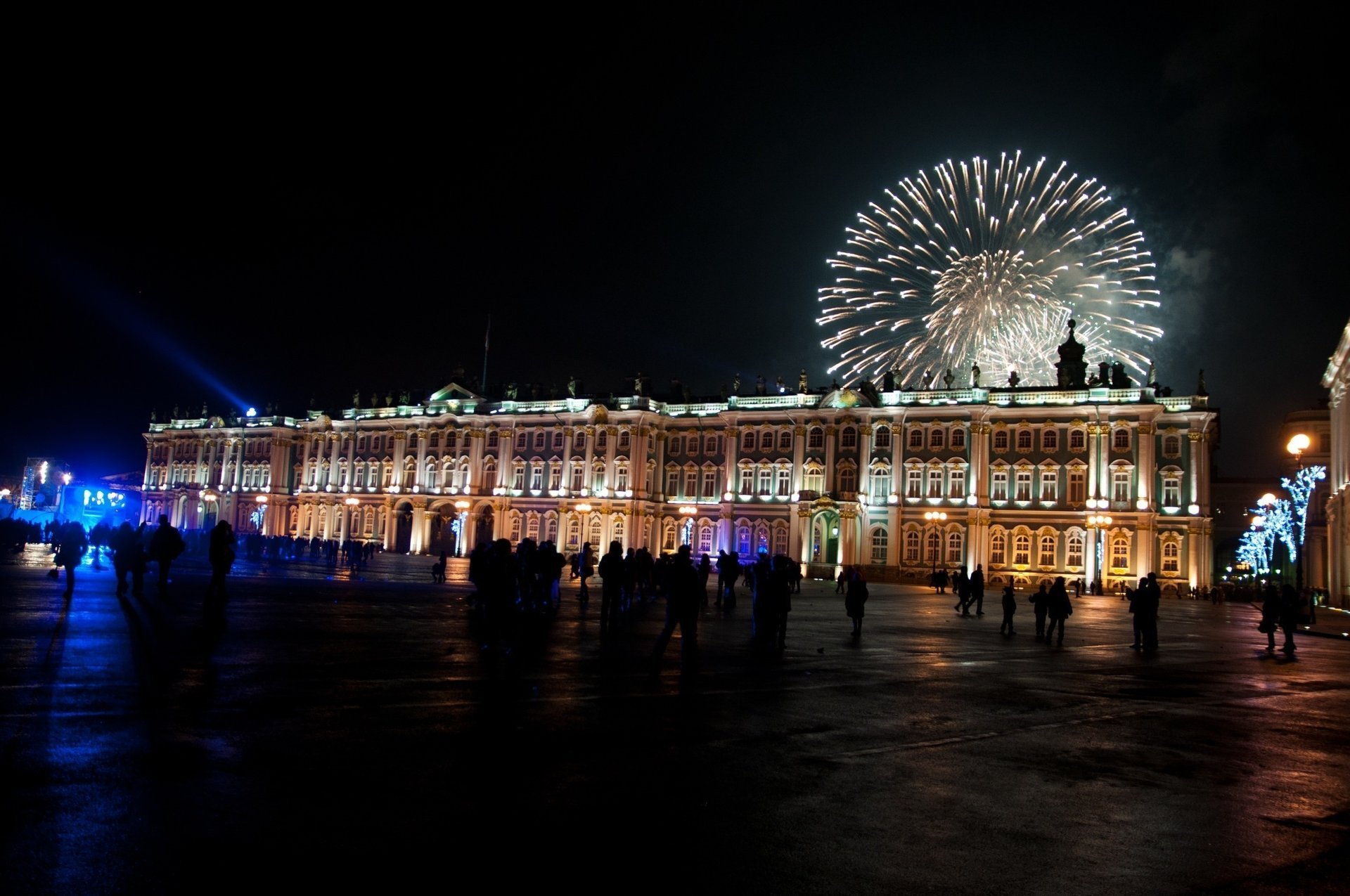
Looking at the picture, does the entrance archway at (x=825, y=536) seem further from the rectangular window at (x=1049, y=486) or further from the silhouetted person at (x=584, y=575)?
the silhouetted person at (x=584, y=575)

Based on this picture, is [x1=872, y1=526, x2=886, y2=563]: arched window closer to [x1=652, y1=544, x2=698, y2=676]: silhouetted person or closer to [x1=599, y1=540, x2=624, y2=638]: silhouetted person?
[x1=599, y1=540, x2=624, y2=638]: silhouetted person

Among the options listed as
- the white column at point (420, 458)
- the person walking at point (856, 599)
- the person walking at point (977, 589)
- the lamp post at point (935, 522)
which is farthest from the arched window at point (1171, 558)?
the white column at point (420, 458)

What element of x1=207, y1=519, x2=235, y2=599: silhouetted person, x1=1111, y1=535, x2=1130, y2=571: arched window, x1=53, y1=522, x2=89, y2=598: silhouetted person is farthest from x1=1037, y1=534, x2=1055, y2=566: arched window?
x1=207, y1=519, x2=235, y2=599: silhouetted person

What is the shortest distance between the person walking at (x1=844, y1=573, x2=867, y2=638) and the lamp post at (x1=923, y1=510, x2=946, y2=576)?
138 ft

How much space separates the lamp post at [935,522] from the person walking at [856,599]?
138 feet

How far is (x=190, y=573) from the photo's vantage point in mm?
32219

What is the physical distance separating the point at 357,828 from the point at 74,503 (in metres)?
127

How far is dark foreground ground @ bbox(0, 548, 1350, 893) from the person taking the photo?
5688mm

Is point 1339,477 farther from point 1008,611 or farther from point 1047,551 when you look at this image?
point 1008,611

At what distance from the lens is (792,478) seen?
68562mm

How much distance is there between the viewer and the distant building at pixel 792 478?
193ft

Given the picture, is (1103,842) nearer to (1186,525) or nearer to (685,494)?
(1186,525)

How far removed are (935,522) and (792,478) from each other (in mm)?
10080

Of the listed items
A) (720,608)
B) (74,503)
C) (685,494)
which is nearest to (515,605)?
(720,608)
